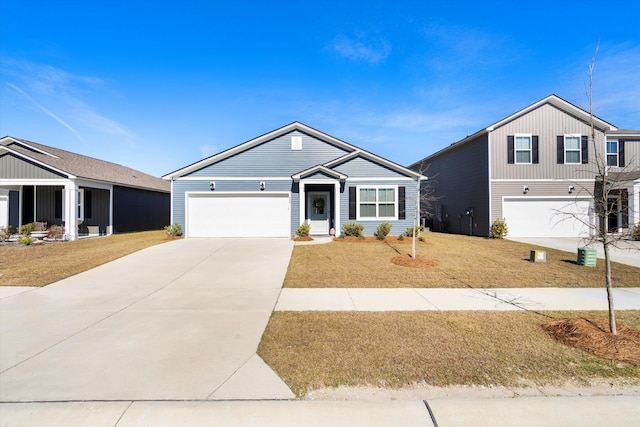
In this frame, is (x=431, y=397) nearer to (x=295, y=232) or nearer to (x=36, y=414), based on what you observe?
(x=36, y=414)

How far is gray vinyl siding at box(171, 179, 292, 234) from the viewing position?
15578 millimetres

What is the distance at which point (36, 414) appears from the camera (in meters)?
2.76

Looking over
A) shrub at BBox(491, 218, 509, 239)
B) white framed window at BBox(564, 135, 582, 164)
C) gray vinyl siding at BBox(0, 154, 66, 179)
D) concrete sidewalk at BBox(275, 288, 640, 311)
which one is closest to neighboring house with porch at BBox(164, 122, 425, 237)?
shrub at BBox(491, 218, 509, 239)

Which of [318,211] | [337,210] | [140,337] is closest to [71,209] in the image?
[318,211]

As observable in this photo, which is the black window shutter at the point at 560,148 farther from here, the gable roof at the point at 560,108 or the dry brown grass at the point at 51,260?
the dry brown grass at the point at 51,260

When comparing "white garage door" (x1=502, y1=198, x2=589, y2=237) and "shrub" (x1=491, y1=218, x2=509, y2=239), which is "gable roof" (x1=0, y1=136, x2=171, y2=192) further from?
"white garage door" (x1=502, y1=198, x2=589, y2=237)

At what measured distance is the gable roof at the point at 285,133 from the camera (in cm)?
1548

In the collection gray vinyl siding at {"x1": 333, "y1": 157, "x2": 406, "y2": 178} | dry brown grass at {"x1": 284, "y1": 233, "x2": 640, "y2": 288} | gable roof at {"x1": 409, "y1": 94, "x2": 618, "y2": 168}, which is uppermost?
gable roof at {"x1": 409, "y1": 94, "x2": 618, "y2": 168}

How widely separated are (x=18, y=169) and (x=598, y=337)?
74.1 feet

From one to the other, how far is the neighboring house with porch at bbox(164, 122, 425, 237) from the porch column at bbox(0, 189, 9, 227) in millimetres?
9958

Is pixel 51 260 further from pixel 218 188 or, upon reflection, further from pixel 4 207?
pixel 4 207

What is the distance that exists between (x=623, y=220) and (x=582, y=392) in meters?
21.7

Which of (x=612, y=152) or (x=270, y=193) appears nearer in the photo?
(x=270, y=193)

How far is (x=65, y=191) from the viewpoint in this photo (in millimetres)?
15672
